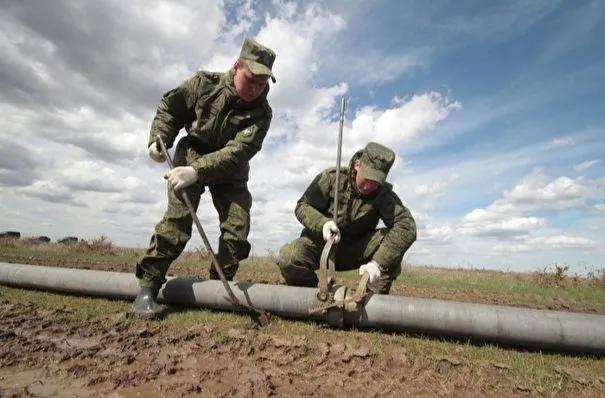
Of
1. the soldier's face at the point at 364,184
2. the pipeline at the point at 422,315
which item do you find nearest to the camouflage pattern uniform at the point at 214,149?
the pipeline at the point at 422,315

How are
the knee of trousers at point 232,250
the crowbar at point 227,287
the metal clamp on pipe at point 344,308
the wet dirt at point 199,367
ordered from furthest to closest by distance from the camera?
the knee of trousers at point 232,250
the crowbar at point 227,287
the metal clamp on pipe at point 344,308
the wet dirt at point 199,367

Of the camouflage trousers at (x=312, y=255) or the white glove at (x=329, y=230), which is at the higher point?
the white glove at (x=329, y=230)

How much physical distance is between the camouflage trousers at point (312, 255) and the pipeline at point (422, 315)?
2.10 ft

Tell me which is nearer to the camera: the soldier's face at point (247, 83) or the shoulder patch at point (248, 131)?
the soldier's face at point (247, 83)

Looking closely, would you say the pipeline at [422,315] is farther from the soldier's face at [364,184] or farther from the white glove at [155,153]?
the white glove at [155,153]

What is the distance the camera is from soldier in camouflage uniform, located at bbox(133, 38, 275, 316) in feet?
12.8

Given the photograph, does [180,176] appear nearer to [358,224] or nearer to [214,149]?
[214,149]

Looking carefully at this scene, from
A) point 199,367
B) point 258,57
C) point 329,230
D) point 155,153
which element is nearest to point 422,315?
point 329,230

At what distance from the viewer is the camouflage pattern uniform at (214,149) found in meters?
3.93

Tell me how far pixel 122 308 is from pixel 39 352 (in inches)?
51.9

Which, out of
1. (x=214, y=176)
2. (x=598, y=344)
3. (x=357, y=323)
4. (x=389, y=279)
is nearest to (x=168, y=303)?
(x=214, y=176)

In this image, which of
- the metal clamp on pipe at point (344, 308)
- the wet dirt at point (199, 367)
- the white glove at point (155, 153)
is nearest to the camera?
the wet dirt at point (199, 367)

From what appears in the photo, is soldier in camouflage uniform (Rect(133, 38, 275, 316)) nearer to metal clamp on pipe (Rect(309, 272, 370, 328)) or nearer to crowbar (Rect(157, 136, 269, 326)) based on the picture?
crowbar (Rect(157, 136, 269, 326))

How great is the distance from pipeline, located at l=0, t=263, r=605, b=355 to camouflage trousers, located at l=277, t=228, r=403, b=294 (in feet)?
2.10
